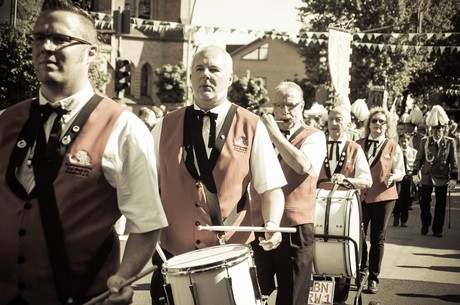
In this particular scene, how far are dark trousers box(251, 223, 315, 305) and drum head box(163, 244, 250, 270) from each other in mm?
1527

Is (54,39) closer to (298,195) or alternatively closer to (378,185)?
(298,195)

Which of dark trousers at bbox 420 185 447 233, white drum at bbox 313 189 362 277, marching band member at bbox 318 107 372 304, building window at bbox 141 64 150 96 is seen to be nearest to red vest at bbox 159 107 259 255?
white drum at bbox 313 189 362 277

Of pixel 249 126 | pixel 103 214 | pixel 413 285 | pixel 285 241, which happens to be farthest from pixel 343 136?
pixel 103 214

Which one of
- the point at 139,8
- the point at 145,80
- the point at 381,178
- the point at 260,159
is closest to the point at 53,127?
the point at 260,159

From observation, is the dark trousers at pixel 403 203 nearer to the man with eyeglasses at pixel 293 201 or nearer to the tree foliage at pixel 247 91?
the man with eyeglasses at pixel 293 201

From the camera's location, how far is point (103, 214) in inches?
122

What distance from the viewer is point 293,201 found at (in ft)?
20.1

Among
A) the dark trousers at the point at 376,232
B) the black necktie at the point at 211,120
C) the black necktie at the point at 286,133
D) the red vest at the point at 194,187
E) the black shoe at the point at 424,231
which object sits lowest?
the black shoe at the point at 424,231

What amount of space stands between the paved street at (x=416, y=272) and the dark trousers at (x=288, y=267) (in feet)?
8.18

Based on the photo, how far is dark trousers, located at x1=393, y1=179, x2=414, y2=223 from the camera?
52.3ft

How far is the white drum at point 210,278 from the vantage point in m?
4.09

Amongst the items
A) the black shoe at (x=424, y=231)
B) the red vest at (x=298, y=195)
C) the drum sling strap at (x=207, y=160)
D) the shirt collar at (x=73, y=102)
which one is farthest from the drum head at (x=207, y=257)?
the black shoe at (x=424, y=231)

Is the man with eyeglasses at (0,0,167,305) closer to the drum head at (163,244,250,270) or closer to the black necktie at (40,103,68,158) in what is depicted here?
the black necktie at (40,103,68,158)

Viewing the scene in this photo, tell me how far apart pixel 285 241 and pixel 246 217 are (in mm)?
1100
